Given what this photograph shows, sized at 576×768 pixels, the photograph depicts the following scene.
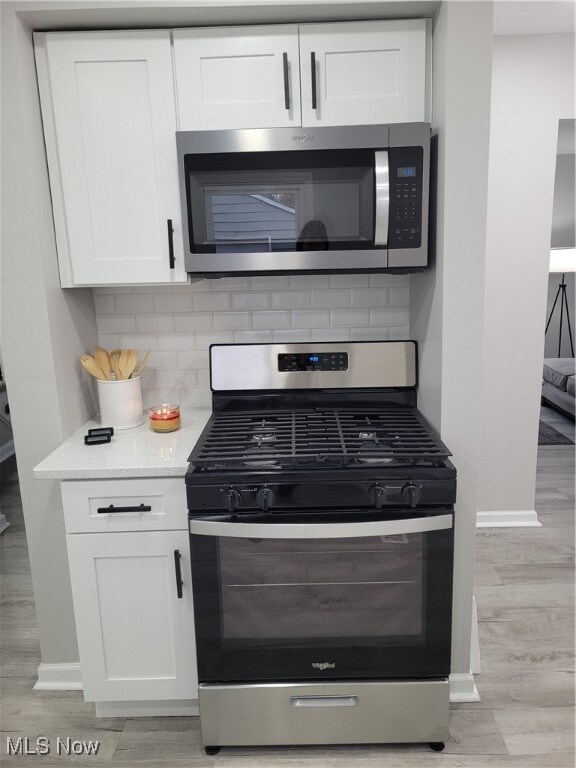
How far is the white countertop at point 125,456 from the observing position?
164cm

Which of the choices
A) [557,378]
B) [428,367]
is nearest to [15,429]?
[428,367]

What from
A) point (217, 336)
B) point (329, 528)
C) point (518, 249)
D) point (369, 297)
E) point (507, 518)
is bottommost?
point (507, 518)

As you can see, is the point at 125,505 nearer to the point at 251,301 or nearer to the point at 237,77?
the point at 251,301

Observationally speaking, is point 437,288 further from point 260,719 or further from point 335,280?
Answer: point 260,719

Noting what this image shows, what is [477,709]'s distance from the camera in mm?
1885

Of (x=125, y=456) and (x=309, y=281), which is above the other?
(x=309, y=281)

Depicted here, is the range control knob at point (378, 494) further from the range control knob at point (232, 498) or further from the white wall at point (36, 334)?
the white wall at point (36, 334)

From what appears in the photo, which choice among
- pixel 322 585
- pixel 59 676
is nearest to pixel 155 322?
pixel 322 585

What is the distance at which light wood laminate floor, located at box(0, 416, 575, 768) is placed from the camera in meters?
1.71

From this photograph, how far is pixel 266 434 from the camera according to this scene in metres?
1.81

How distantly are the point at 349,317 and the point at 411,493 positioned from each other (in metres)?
0.86

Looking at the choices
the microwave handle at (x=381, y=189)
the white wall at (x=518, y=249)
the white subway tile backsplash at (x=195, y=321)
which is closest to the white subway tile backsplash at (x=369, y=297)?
the microwave handle at (x=381, y=189)

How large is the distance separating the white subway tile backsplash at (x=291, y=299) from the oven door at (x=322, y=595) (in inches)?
35.6

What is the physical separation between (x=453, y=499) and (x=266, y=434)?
0.62 meters
